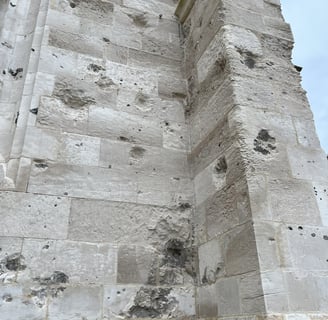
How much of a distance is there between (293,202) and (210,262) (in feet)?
1.91

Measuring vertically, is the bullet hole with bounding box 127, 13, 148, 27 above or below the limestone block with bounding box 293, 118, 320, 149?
above

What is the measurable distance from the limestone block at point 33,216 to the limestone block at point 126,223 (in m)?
0.07

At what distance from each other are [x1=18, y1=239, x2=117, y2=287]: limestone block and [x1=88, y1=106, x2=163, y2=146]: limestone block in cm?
76

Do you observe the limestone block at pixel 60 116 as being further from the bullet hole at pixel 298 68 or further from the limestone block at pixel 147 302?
the bullet hole at pixel 298 68

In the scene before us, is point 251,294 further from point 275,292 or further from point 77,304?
point 77,304

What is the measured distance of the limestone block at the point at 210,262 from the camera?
79.8 inches

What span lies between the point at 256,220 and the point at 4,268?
1.31 metres

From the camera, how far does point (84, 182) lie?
223 centimetres

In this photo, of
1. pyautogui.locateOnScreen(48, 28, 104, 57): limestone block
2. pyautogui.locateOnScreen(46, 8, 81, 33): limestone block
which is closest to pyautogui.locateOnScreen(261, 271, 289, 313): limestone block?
pyautogui.locateOnScreen(48, 28, 104, 57): limestone block

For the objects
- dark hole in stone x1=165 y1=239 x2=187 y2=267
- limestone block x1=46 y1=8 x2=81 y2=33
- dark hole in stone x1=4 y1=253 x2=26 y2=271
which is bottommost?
dark hole in stone x1=4 y1=253 x2=26 y2=271

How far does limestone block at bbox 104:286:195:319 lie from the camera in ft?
6.55

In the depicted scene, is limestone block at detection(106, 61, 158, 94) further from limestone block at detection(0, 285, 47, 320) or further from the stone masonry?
limestone block at detection(0, 285, 47, 320)

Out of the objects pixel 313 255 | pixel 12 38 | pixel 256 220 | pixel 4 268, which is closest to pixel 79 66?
pixel 12 38

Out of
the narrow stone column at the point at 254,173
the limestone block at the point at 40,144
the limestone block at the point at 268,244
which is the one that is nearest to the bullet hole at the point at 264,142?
the narrow stone column at the point at 254,173
